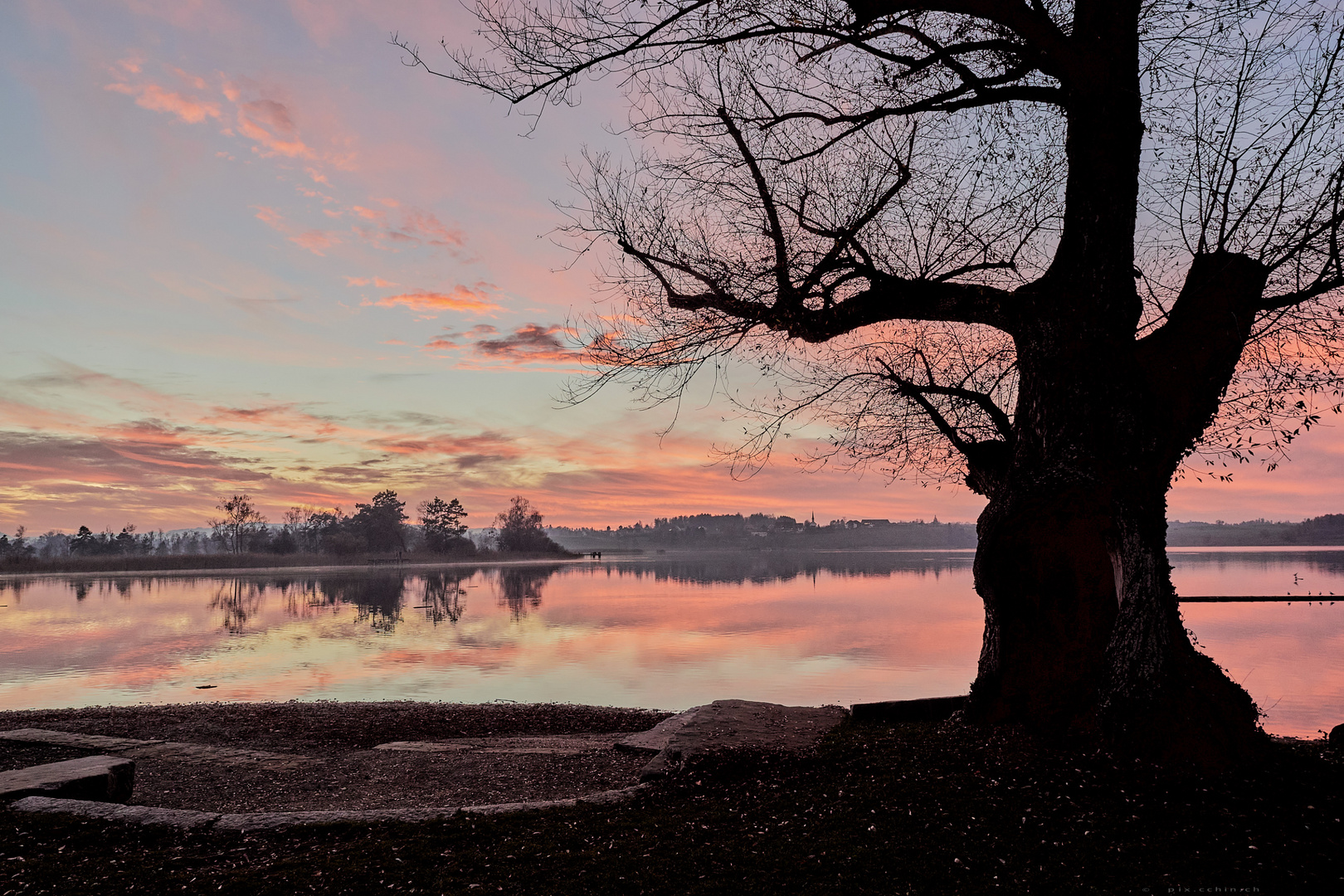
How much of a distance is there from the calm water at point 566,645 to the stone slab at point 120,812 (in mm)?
9706

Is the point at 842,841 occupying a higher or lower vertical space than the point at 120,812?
higher

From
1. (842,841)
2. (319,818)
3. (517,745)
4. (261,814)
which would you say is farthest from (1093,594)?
(261,814)

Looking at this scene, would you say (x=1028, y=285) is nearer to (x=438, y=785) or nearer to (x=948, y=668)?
(x=438, y=785)

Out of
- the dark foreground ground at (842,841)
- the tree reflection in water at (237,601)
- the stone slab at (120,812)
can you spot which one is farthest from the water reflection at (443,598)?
the dark foreground ground at (842,841)

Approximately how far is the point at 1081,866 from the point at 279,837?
17.6ft

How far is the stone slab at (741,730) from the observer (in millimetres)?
7441

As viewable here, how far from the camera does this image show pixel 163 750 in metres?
9.47

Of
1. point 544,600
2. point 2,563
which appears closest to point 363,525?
point 2,563

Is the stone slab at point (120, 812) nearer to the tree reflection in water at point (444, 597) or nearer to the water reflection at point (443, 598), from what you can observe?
the water reflection at point (443, 598)

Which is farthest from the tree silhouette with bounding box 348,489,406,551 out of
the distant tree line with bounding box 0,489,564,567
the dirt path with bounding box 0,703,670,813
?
the dirt path with bounding box 0,703,670,813

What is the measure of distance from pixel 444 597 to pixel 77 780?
39104mm

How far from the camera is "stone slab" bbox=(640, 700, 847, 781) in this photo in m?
7.44

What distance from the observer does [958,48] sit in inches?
299

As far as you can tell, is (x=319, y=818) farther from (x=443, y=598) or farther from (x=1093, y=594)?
(x=443, y=598)
